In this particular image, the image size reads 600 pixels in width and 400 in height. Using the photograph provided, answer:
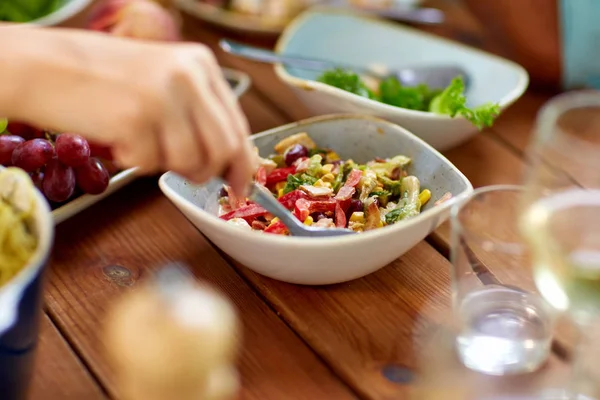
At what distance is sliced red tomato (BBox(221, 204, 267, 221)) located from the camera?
0.91 m

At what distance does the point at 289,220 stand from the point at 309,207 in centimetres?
7

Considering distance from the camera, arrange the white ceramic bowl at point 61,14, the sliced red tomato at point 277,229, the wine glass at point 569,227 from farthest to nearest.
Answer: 1. the white ceramic bowl at point 61,14
2. the sliced red tomato at point 277,229
3. the wine glass at point 569,227

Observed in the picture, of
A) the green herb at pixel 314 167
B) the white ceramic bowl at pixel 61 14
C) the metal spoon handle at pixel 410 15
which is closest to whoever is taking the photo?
the green herb at pixel 314 167

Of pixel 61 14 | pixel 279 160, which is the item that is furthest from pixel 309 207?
pixel 61 14

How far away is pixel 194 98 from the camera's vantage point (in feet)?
2.11

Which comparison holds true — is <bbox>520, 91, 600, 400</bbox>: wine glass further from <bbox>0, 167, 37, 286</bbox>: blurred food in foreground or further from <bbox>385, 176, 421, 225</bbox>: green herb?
<bbox>0, 167, 37, 286</bbox>: blurred food in foreground

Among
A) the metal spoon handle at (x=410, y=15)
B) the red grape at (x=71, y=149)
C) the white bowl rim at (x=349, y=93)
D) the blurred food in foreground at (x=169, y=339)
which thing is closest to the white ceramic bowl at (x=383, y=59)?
the white bowl rim at (x=349, y=93)

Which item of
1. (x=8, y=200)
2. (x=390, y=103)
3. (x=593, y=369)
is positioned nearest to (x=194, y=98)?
(x=8, y=200)

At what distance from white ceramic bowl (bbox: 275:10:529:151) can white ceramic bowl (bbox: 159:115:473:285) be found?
89 millimetres

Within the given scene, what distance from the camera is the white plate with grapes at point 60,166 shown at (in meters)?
0.92

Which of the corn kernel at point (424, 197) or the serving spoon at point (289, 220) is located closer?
the serving spoon at point (289, 220)

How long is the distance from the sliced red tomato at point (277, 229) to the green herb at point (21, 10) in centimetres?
75

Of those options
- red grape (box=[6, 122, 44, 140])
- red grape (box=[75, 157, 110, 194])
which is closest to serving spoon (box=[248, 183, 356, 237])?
red grape (box=[75, 157, 110, 194])

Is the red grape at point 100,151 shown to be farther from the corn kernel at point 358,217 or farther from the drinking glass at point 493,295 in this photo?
the drinking glass at point 493,295
